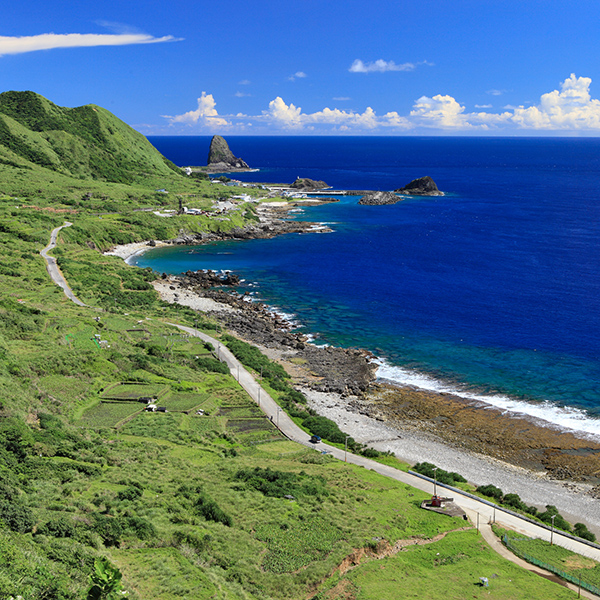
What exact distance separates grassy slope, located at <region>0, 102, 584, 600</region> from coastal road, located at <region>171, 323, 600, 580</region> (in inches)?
70.8

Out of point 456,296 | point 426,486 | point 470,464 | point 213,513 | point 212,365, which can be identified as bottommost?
point 470,464

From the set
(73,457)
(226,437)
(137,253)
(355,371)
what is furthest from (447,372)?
(137,253)

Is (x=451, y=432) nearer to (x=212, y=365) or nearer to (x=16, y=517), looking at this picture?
(x=212, y=365)

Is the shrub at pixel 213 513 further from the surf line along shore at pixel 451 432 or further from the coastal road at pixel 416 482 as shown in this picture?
the surf line along shore at pixel 451 432

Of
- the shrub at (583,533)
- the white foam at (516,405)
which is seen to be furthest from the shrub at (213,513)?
the white foam at (516,405)

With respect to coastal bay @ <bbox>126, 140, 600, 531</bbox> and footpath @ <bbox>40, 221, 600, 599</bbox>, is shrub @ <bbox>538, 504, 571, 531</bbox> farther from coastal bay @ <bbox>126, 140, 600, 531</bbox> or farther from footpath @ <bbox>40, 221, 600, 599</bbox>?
coastal bay @ <bbox>126, 140, 600, 531</bbox>

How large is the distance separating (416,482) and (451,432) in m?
15.6

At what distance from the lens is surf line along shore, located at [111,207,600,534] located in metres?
53.2

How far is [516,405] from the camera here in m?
68.6

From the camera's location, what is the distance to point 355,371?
7844 centimetres

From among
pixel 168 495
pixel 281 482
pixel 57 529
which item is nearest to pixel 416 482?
pixel 281 482

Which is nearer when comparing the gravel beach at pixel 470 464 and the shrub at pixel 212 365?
the gravel beach at pixel 470 464

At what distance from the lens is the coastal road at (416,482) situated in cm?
4056

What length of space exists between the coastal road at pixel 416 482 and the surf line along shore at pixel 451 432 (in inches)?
233
